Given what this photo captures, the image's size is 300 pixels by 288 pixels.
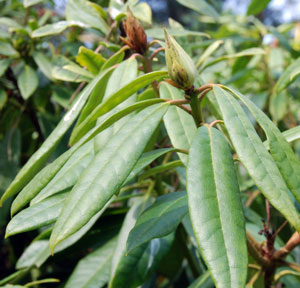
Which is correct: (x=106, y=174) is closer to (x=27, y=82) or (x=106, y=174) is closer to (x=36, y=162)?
(x=36, y=162)

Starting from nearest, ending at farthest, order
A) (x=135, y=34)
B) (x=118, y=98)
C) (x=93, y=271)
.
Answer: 1. (x=118, y=98)
2. (x=135, y=34)
3. (x=93, y=271)

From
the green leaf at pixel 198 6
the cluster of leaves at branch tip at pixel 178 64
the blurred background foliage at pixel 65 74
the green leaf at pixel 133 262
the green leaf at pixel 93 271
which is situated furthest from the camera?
the green leaf at pixel 198 6

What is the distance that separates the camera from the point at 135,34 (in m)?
0.74

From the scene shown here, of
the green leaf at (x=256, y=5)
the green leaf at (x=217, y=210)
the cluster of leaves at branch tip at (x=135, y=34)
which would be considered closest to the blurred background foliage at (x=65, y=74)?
the green leaf at (x=256, y=5)

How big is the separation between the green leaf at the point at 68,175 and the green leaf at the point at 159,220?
133 mm

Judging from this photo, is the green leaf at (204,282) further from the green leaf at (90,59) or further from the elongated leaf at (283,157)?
the green leaf at (90,59)

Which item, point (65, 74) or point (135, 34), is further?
point (65, 74)

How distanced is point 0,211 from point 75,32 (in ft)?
2.00

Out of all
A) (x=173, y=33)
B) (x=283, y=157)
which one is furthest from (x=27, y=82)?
(x=283, y=157)

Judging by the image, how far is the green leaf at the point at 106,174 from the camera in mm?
453

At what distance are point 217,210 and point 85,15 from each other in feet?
2.66

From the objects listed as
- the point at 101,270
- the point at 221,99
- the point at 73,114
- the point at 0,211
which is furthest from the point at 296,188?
the point at 0,211

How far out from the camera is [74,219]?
450 mm

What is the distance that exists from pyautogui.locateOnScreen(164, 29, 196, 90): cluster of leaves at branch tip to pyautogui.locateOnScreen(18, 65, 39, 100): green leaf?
73 cm
